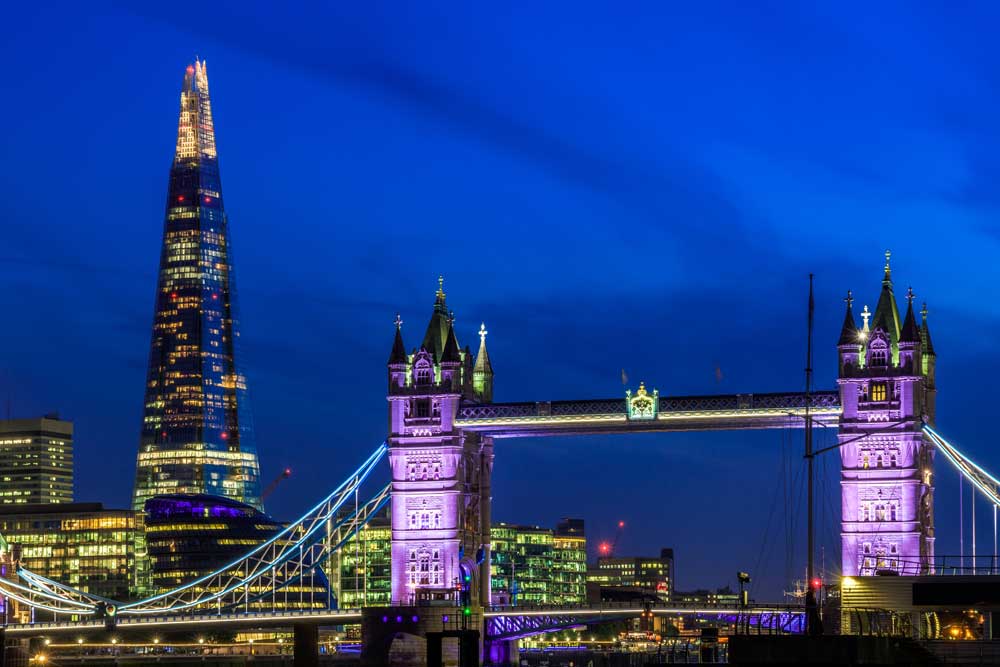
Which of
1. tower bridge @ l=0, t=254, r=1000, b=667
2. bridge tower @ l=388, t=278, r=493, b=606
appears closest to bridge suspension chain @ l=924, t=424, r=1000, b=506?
tower bridge @ l=0, t=254, r=1000, b=667

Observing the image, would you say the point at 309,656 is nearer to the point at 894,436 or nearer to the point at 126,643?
the point at 894,436

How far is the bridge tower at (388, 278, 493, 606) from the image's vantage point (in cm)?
14112

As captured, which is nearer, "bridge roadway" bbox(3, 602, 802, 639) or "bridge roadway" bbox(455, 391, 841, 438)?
"bridge roadway" bbox(455, 391, 841, 438)

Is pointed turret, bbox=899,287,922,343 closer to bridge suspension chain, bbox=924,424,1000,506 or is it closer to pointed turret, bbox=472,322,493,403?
bridge suspension chain, bbox=924,424,1000,506

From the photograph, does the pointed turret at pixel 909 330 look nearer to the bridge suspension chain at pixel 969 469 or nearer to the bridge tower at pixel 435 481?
the bridge suspension chain at pixel 969 469

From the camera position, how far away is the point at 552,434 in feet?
466

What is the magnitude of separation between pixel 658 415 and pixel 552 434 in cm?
850

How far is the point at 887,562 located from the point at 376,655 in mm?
34259

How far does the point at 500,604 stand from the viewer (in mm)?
149750

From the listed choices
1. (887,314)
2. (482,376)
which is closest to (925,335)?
(887,314)

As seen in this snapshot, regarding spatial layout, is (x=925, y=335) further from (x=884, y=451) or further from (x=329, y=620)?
(x=329, y=620)

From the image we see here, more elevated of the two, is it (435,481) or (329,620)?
(435,481)

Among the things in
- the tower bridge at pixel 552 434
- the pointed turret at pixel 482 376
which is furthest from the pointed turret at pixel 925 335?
the pointed turret at pixel 482 376

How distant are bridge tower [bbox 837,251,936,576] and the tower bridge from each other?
0.09 metres
